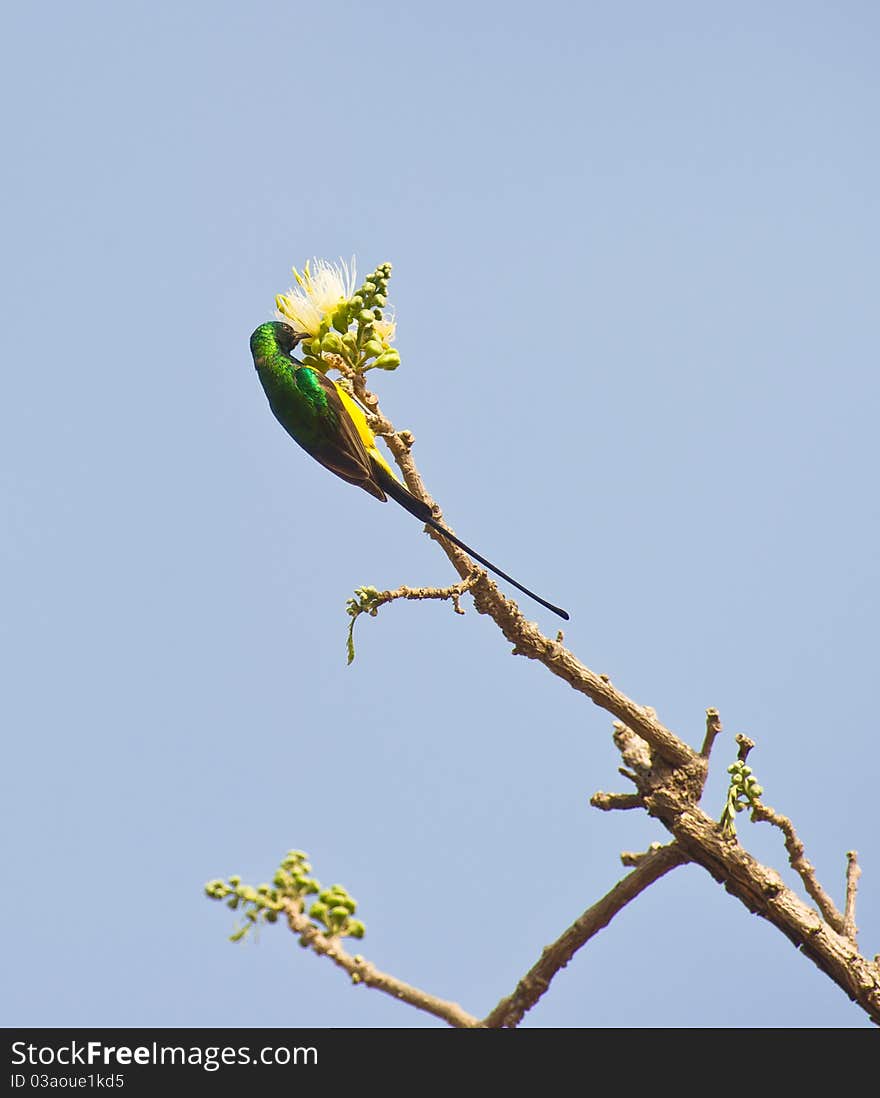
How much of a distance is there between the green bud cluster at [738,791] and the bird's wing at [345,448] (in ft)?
6.49

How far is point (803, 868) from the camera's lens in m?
5.22

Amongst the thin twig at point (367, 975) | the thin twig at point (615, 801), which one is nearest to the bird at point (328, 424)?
the thin twig at point (615, 801)

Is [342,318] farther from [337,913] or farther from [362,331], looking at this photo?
[337,913]

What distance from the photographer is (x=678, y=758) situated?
5055mm

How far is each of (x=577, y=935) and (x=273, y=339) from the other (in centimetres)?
313

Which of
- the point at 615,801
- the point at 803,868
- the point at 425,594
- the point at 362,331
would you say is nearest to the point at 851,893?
the point at 803,868

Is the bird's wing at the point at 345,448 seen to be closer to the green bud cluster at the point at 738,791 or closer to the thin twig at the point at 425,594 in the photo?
the thin twig at the point at 425,594

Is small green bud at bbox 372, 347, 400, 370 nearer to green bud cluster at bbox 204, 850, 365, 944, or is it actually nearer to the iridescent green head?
the iridescent green head

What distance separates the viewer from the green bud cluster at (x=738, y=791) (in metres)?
4.84

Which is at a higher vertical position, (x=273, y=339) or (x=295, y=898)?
(x=273, y=339)

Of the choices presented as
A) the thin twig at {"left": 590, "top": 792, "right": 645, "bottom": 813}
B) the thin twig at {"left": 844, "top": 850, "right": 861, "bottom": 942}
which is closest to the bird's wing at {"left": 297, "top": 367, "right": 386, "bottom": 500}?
the thin twig at {"left": 590, "top": 792, "right": 645, "bottom": 813}

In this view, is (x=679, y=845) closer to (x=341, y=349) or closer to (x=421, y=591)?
(x=421, y=591)

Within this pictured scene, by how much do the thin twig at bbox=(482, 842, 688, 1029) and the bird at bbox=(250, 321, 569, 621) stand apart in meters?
1.13
